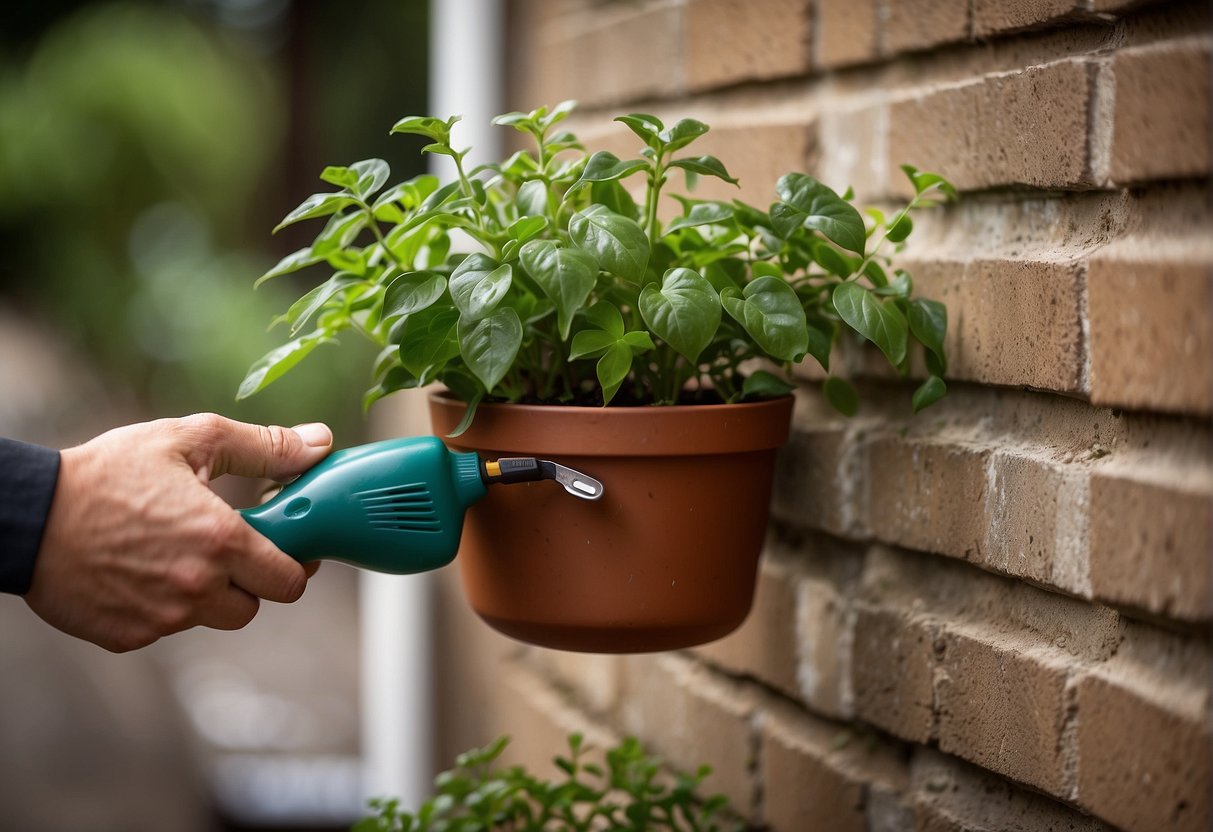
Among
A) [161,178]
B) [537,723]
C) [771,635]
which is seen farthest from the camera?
[161,178]

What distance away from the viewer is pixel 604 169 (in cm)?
65

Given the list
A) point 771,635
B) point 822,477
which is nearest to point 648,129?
point 822,477

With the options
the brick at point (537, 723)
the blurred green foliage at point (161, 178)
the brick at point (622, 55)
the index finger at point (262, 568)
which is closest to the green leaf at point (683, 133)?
the index finger at point (262, 568)

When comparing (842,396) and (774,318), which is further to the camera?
(842,396)

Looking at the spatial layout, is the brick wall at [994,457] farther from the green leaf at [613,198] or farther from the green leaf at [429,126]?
the green leaf at [429,126]

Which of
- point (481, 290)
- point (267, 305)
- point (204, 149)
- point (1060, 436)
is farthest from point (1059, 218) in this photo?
point (204, 149)

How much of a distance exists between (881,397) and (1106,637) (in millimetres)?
250

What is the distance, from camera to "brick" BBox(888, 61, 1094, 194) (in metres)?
0.66

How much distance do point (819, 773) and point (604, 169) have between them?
0.50 metres

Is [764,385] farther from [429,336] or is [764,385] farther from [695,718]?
[695,718]

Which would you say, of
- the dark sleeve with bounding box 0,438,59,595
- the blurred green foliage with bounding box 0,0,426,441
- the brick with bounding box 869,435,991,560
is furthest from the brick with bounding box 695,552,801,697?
the blurred green foliage with bounding box 0,0,426,441

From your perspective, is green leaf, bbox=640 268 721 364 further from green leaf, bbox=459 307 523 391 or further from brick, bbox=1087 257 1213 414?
brick, bbox=1087 257 1213 414

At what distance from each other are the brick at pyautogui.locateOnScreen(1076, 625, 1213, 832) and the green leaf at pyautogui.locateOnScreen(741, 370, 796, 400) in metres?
0.25

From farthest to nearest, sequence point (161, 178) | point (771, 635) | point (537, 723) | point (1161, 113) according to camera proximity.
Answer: point (161, 178) → point (537, 723) → point (771, 635) → point (1161, 113)
